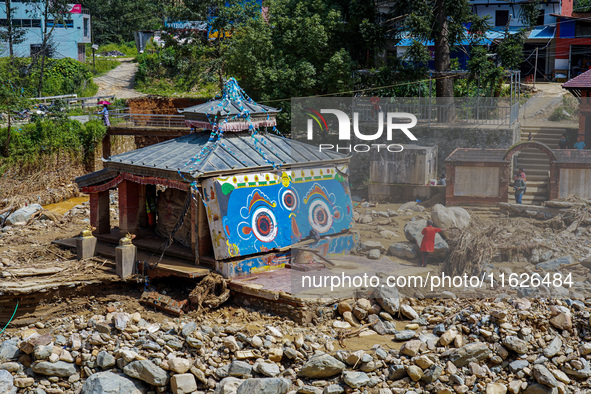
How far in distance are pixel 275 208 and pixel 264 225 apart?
0.51 metres

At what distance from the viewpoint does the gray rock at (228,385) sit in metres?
12.1

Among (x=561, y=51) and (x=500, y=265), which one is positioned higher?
(x=561, y=51)

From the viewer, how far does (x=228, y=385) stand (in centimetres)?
1220

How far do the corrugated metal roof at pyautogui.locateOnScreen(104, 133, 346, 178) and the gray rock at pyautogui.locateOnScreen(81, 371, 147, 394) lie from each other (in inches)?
181

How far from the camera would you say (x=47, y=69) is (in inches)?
1550

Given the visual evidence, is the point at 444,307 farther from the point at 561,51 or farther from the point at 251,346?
the point at 561,51

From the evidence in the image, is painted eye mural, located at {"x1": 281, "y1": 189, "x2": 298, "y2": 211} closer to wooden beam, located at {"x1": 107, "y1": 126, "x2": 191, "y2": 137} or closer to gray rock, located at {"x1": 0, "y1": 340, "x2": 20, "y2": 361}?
gray rock, located at {"x1": 0, "y1": 340, "x2": 20, "y2": 361}

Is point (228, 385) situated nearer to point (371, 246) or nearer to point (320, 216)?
point (320, 216)

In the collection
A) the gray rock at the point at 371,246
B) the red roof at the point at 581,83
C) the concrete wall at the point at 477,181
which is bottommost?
the gray rock at the point at 371,246

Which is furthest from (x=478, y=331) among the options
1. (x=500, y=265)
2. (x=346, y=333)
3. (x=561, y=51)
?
(x=561, y=51)

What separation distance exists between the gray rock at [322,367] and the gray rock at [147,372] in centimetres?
252

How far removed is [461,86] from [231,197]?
17297 millimetres

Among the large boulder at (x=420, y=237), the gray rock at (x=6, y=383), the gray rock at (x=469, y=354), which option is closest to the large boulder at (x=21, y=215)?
the gray rock at (x=6, y=383)

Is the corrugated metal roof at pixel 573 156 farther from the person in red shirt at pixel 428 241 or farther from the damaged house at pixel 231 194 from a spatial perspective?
the damaged house at pixel 231 194
